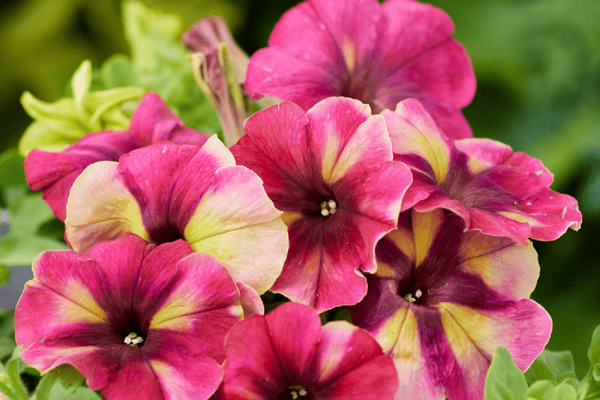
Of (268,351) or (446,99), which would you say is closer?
(268,351)

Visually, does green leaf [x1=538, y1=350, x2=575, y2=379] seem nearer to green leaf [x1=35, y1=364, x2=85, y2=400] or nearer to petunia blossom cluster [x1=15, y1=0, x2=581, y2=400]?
petunia blossom cluster [x1=15, y1=0, x2=581, y2=400]

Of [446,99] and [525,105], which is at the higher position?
[446,99]

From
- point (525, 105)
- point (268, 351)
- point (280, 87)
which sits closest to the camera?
point (268, 351)

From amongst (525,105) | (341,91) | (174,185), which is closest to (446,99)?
(341,91)

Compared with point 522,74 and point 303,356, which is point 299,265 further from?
point 522,74

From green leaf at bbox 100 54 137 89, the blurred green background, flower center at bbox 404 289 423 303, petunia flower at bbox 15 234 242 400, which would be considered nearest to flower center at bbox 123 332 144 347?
petunia flower at bbox 15 234 242 400

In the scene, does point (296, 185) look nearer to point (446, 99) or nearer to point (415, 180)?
point (415, 180)

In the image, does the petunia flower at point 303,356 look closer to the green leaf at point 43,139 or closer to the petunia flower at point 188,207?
the petunia flower at point 188,207
